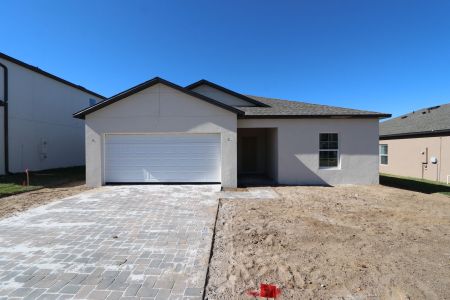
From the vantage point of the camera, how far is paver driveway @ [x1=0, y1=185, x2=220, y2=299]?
3266 millimetres

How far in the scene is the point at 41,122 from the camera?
653 inches

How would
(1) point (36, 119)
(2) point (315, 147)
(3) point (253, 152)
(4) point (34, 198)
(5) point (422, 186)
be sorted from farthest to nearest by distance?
(1) point (36, 119)
(3) point (253, 152)
(5) point (422, 186)
(2) point (315, 147)
(4) point (34, 198)

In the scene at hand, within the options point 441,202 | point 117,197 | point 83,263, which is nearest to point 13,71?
point 117,197

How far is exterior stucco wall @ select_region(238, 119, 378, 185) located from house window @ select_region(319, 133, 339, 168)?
0.22 m

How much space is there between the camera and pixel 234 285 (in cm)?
336

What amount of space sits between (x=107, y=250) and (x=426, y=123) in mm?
19996

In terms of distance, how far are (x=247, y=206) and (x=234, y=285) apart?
4.20 m

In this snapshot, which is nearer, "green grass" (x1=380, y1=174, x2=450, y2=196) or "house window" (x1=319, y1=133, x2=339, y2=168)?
"green grass" (x1=380, y1=174, x2=450, y2=196)

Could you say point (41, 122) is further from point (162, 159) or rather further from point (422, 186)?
point (422, 186)

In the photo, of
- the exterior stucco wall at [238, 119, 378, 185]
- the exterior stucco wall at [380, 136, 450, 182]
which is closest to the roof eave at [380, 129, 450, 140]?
the exterior stucco wall at [380, 136, 450, 182]

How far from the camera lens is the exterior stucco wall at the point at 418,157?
46.9 ft

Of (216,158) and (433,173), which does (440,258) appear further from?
(433,173)

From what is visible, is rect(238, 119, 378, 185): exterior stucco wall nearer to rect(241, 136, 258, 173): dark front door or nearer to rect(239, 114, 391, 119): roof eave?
rect(239, 114, 391, 119): roof eave

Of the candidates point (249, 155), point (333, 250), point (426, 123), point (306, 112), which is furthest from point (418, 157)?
point (333, 250)
